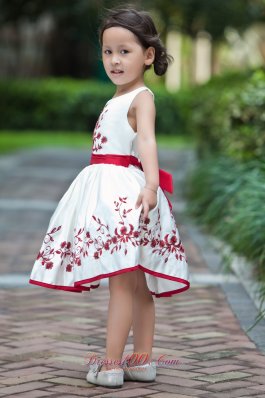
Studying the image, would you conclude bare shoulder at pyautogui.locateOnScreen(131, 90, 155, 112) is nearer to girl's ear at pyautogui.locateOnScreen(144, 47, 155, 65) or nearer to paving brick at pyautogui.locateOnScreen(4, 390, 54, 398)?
girl's ear at pyautogui.locateOnScreen(144, 47, 155, 65)

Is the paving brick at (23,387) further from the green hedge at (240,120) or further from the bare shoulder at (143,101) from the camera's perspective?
the green hedge at (240,120)

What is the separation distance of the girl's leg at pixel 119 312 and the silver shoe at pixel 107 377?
32 mm

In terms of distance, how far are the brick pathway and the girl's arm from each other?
2.63ft

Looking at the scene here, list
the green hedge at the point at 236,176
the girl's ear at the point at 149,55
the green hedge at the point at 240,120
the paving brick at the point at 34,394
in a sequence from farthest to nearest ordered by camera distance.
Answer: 1. the green hedge at the point at 240,120
2. the green hedge at the point at 236,176
3. the girl's ear at the point at 149,55
4. the paving brick at the point at 34,394

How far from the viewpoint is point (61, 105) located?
2873cm

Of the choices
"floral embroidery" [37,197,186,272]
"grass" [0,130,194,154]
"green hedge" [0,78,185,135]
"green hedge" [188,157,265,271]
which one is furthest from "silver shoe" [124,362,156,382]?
"green hedge" [0,78,185,135]

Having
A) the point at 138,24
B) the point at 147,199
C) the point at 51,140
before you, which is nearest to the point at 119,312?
the point at 147,199

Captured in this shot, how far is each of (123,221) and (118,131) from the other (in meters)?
0.40

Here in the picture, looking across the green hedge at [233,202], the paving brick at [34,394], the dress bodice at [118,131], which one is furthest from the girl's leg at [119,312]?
the green hedge at [233,202]

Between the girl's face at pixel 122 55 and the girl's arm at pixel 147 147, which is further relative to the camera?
the girl's face at pixel 122 55

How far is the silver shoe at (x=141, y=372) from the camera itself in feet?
15.1

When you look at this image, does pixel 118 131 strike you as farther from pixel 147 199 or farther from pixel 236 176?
pixel 236 176

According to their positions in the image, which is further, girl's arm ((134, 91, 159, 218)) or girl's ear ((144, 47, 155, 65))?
girl's ear ((144, 47, 155, 65))

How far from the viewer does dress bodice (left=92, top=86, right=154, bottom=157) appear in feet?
14.8
